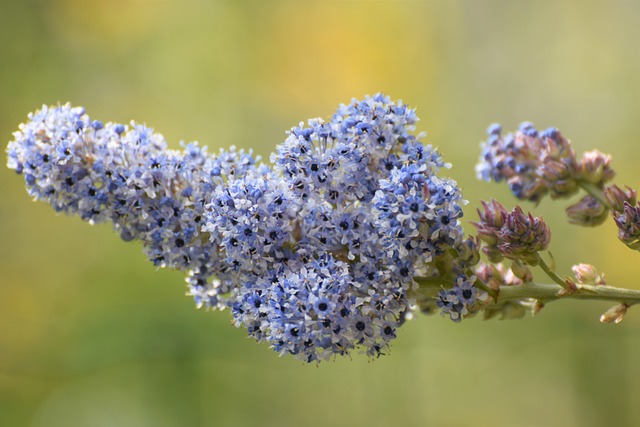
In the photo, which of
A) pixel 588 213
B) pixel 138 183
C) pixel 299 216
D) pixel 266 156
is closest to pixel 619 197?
pixel 588 213

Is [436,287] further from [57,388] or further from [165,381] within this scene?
[57,388]

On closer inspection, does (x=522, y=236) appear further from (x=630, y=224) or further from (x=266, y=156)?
(x=266, y=156)

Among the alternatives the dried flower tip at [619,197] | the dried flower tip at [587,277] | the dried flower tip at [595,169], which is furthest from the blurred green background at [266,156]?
the dried flower tip at [587,277]

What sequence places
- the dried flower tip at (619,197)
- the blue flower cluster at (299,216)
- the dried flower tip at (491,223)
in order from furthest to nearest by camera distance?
the dried flower tip at (619,197) < the dried flower tip at (491,223) < the blue flower cluster at (299,216)

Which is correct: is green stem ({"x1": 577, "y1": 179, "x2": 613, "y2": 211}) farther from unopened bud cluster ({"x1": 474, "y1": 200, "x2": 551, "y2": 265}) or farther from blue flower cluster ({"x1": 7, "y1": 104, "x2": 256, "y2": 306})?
blue flower cluster ({"x1": 7, "y1": 104, "x2": 256, "y2": 306})

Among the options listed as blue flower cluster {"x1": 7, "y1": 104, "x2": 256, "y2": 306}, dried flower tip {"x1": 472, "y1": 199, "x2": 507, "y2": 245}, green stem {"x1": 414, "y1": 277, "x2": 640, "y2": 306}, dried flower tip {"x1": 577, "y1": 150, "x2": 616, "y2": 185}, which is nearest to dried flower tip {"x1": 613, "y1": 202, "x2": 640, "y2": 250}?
green stem {"x1": 414, "y1": 277, "x2": 640, "y2": 306}

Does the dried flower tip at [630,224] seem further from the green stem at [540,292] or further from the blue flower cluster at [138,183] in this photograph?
the blue flower cluster at [138,183]

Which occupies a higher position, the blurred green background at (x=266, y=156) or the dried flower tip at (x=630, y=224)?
the blurred green background at (x=266, y=156)
